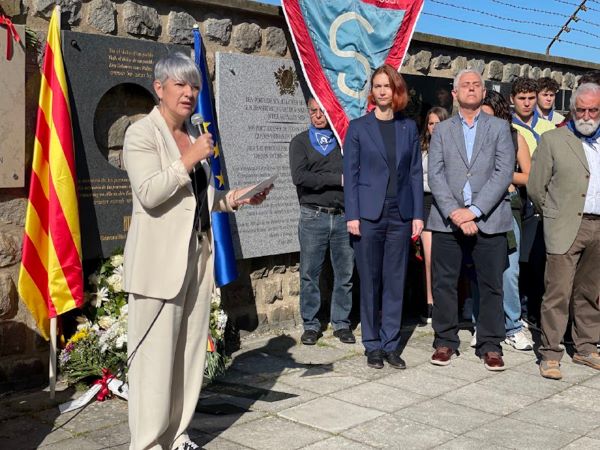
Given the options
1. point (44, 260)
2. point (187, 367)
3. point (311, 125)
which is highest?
point (311, 125)

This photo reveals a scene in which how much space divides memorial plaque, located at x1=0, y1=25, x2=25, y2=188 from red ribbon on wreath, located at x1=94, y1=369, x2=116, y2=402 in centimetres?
121

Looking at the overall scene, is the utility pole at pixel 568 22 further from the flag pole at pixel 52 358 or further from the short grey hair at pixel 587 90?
the flag pole at pixel 52 358

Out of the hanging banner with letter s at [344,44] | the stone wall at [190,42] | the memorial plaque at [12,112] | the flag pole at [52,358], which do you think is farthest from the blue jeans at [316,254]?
the memorial plaque at [12,112]

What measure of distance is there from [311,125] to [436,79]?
1723 millimetres

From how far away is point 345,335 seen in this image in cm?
602

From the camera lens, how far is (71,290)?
15.4 feet

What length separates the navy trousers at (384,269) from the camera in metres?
5.43

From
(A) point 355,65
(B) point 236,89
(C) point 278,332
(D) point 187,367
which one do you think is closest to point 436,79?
(A) point 355,65

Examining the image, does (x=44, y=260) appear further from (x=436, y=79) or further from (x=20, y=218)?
(x=436, y=79)

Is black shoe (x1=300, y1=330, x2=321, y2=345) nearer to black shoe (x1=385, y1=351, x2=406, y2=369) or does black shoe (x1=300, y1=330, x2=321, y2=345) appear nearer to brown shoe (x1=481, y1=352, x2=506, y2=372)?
black shoe (x1=385, y1=351, x2=406, y2=369)

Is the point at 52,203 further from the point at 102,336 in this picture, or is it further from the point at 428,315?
the point at 428,315

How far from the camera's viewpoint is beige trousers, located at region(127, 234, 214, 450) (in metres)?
3.44

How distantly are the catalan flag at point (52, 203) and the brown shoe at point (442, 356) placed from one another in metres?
2.39

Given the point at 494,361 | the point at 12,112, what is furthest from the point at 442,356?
the point at 12,112
